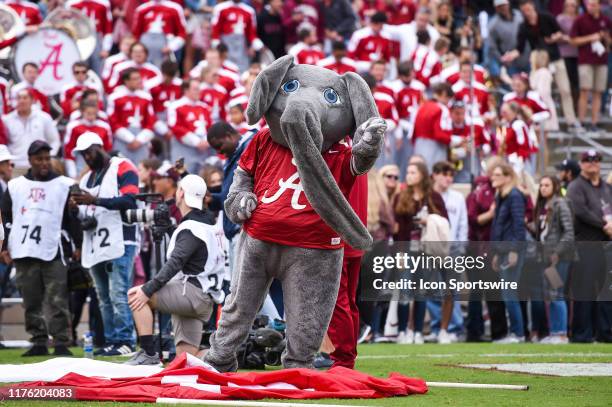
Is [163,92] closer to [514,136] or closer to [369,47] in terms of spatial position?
[369,47]

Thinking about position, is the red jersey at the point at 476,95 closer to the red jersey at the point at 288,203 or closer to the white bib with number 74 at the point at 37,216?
the white bib with number 74 at the point at 37,216

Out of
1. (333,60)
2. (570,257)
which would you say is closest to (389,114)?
(333,60)

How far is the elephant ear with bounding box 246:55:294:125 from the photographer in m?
9.00

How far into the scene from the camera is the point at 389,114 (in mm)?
19719

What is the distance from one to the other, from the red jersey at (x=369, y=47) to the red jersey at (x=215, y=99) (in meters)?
2.89

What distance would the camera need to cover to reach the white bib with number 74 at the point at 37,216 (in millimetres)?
13297

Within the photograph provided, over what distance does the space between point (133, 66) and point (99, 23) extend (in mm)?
2039

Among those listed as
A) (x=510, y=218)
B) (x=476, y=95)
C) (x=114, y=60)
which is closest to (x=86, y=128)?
(x=114, y=60)

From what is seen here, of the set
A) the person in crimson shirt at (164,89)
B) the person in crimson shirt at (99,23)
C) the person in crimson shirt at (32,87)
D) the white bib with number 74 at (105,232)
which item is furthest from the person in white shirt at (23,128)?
the white bib with number 74 at (105,232)

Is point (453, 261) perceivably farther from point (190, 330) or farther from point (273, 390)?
point (273, 390)

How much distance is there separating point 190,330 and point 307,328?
2428mm

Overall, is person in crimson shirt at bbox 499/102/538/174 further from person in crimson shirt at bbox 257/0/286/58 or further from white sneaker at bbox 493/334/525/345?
person in crimson shirt at bbox 257/0/286/58

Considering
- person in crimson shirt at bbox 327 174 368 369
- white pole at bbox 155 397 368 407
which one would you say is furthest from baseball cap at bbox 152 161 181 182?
white pole at bbox 155 397 368 407

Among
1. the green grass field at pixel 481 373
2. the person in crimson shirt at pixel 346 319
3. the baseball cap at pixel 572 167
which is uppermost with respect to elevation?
the baseball cap at pixel 572 167
